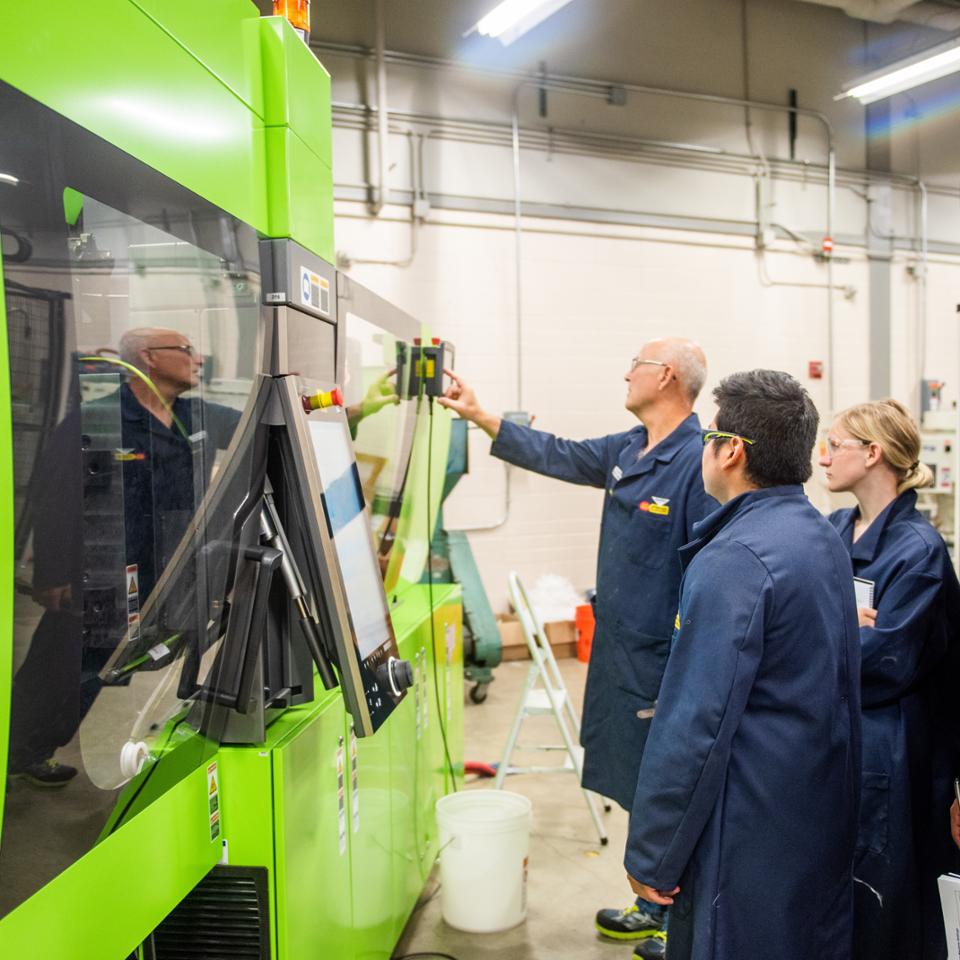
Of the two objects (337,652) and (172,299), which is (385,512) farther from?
(172,299)

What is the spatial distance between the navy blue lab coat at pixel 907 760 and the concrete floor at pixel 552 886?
0.85 meters


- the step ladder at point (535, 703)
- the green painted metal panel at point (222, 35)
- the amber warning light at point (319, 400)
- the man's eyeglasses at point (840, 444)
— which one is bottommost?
the step ladder at point (535, 703)

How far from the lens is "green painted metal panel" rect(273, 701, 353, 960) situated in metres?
1.44

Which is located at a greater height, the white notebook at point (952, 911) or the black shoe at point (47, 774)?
the black shoe at point (47, 774)

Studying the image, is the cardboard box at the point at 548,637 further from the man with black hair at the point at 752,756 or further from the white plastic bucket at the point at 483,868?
the man with black hair at the point at 752,756

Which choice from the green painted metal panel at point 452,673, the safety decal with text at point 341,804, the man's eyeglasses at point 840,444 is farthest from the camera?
the green painted metal panel at point 452,673

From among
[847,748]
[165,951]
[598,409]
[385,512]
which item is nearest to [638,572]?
[385,512]

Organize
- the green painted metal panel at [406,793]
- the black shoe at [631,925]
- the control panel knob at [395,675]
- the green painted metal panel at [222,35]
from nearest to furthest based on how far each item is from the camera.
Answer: the green painted metal panel at [222,35]
the control panel knob at [395,675]
the green painted metal panel at [406,793]
the black shoe at [631,925]

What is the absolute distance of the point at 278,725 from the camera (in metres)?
1.53

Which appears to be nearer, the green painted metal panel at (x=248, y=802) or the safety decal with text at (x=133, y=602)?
the safety decal with text at (x=133, y=602)

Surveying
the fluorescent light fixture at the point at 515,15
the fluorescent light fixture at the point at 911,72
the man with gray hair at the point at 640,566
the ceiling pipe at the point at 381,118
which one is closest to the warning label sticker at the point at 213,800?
the man with gray hair at the point at 640,566

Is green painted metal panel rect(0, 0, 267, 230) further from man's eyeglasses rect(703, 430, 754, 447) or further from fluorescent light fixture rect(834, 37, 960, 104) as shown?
fluorescent light fixture rect(834, 37, 960, 104)

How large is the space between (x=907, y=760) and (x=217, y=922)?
1402mm

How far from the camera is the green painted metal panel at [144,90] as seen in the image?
0.88 m
